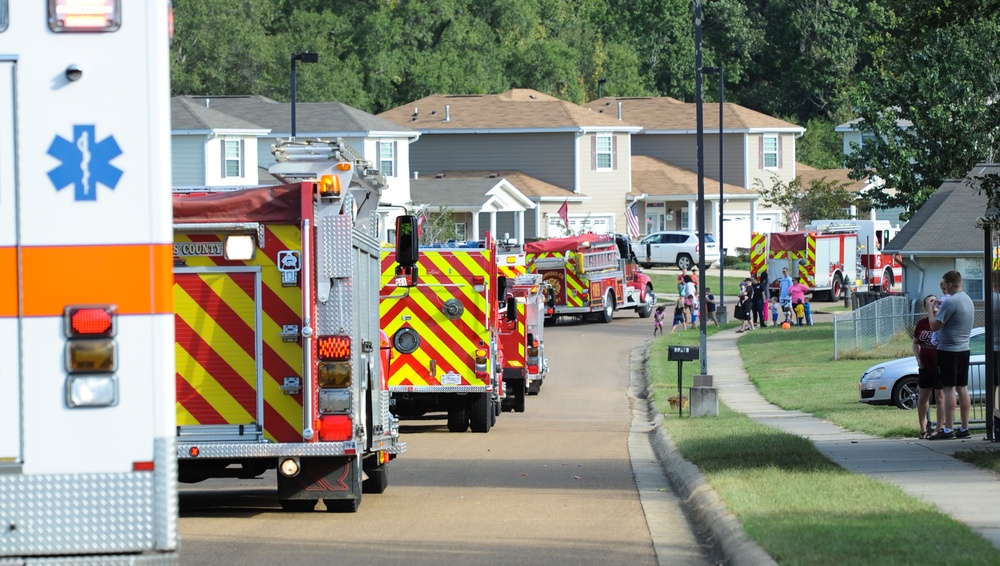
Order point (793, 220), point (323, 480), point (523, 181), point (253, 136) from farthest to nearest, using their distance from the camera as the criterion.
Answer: point (523, 181) → point (793, 220) → point (253, 136) → point (323, 480)

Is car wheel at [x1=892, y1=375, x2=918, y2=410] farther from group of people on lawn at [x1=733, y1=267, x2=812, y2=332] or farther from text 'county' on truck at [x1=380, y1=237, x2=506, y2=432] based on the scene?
group of people on lawn at [x1=733, y1=267, x2=812, y2=332]

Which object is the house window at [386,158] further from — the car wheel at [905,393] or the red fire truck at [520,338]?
the car wheel at [905,393]

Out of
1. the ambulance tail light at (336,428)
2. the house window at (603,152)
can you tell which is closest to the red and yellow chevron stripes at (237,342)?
the ambulance tail light at (336,428)

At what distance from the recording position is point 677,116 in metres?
74.7

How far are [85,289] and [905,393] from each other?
59.0 ft

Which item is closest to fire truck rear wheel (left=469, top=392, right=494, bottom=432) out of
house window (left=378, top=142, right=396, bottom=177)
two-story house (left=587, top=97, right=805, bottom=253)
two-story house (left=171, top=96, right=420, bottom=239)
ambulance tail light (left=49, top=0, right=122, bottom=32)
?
ambulance tail light (left=49, top=0, right=122, bottom=32)

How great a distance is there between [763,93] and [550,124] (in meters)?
31.6

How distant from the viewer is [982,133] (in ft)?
123

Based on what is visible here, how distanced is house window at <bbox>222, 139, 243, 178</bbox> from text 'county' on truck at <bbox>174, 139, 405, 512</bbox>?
42.9 meters

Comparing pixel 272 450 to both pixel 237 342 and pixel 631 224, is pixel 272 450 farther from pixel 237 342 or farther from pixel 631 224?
pixel 631 224

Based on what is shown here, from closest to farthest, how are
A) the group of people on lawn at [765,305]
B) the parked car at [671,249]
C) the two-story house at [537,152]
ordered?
the group of people on lawn at [765,305] → the parked car at [671,249] → the two-story house at [537,152]

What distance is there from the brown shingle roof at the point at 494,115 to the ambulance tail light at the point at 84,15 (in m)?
60.0

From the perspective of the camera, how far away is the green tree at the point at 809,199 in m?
66.9

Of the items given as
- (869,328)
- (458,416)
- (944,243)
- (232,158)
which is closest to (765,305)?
(944,243)
